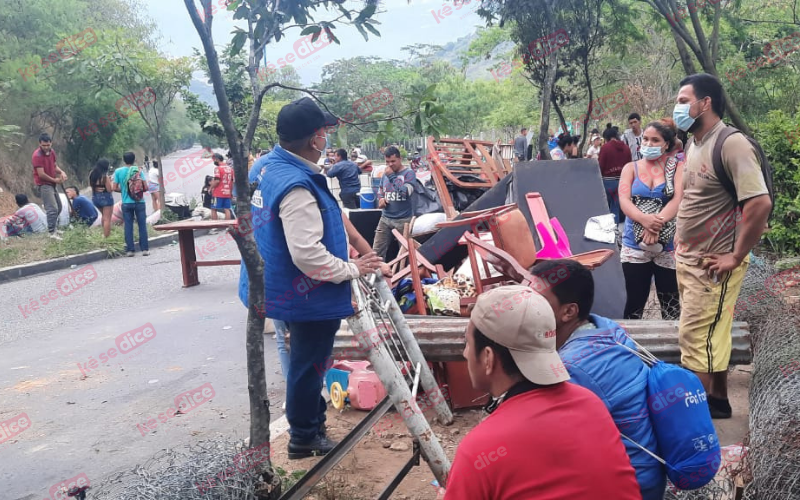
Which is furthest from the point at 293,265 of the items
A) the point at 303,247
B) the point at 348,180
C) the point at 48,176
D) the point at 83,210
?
the point at 83,210

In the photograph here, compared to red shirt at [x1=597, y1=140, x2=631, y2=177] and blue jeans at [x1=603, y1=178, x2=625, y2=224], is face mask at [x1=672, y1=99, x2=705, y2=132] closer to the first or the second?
blue jeans at [x1=603, y1=178, x2=625, y2=224]

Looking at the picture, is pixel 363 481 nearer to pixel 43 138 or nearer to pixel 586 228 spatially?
pixel 586 228

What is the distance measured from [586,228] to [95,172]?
9.92 m

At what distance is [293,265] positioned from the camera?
11.1ft

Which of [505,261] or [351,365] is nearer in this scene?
[505,261]

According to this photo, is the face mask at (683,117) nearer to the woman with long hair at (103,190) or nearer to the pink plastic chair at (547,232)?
the pink plastic chair at (547,232)

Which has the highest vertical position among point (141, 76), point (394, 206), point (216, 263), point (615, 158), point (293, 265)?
point (141, 76)

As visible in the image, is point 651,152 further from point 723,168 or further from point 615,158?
point 615,158

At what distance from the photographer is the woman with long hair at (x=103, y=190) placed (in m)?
12.3

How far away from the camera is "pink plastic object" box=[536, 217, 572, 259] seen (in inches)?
194

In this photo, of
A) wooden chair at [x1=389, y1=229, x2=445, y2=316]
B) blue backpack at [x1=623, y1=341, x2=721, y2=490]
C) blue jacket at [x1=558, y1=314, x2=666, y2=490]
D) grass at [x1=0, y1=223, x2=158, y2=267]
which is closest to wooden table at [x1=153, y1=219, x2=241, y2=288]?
wooden chair at [x1=389, y1=229, x2=445, y2=316]

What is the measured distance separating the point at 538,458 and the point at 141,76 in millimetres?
→ 15906

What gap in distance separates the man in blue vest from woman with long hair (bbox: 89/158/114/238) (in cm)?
1008

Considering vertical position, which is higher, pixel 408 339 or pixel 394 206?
pixel 394 206
